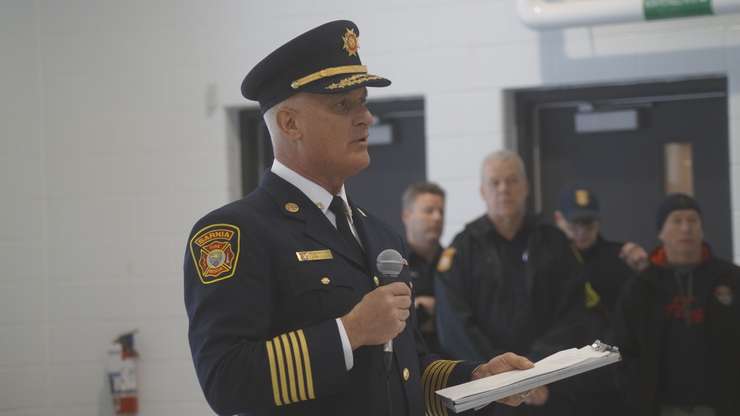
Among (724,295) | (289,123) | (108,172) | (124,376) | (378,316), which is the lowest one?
(124,376)

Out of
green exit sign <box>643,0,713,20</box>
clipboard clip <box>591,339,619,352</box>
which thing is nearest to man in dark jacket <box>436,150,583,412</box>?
green exit sign <box>643,0,713,20</box>

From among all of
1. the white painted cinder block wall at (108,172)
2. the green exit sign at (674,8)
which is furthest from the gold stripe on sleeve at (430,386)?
the white painted cinder block wall at (108,172)

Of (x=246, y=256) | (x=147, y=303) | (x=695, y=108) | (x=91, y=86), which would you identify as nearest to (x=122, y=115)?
(x=91, y=86)

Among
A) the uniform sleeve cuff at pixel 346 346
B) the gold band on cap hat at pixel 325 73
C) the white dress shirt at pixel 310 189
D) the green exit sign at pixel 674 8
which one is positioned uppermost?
the green exit sign at pixel 674 8

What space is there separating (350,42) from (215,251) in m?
0.51

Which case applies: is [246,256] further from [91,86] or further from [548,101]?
[91,86]

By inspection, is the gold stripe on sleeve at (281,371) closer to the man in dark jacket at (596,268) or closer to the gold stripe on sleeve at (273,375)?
the gold stripe on sleeve at (273,375)

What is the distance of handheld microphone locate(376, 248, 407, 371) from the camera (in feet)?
5.64

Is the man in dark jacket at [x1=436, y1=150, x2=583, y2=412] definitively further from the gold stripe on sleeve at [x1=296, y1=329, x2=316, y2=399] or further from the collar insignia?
the gold stripe on sleeve at [x1=296, y1=329, x2=316, y2=399]

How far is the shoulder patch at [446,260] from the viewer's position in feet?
12.1

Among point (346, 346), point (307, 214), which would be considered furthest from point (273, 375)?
point (307, 214)

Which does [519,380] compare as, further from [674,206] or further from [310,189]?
[674,206]

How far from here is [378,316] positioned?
5.27 ft

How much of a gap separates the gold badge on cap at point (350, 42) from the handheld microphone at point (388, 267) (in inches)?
15.5
